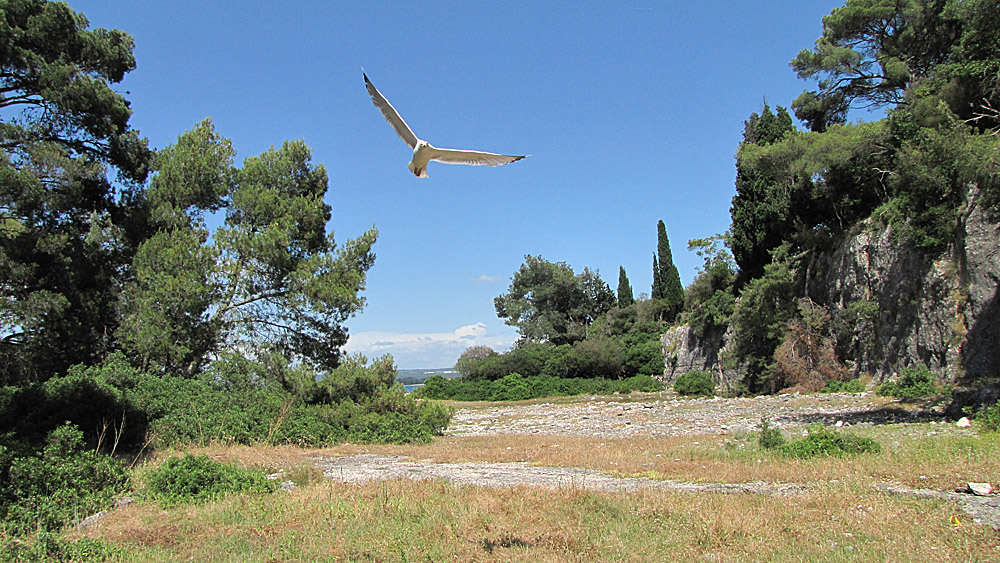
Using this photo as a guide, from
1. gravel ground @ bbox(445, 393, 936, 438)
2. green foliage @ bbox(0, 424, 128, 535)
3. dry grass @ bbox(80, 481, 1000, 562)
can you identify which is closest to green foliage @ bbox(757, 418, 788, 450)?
gravel ground @ bbox(445, 393, 936, 438)

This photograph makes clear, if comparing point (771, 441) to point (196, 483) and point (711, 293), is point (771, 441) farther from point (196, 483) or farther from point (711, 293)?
point (711, 293)

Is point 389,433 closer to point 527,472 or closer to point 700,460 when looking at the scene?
point 527,472

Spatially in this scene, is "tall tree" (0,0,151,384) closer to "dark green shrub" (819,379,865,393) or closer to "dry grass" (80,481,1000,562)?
"dry grass" (80,481,1000,562)

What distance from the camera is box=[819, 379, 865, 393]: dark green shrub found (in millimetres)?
21523

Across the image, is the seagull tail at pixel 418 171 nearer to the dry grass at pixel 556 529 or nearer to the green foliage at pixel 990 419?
the dry grass at pixel 556 529

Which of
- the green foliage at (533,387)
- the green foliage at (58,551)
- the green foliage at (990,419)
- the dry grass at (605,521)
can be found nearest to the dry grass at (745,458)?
the dry grass at (605,521)

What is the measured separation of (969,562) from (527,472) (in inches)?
255

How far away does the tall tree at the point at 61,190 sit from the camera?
1279 cm

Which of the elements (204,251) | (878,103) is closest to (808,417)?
(204,251)

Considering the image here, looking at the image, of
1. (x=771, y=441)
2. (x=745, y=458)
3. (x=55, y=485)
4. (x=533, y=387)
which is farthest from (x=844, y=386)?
(x=533, y=387)

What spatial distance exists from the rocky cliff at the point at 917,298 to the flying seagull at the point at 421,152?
11265 millimetres

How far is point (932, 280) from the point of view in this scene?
18.0m

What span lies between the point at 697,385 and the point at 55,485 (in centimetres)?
2930

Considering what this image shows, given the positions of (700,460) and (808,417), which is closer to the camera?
(700,460)
